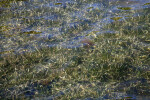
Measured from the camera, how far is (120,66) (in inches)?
197

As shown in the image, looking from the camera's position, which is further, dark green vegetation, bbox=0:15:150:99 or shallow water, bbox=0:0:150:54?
shallow water, bbox=0:0:150:54

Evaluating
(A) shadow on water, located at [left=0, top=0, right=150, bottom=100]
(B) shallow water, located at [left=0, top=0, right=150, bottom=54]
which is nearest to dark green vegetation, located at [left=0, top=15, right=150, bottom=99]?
(A) shadow on water, located at [left=0, top=0, right=150, bottom=100]

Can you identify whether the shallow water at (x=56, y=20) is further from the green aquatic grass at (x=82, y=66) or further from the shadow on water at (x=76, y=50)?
the green aquatic grass at (x=82, y=66)

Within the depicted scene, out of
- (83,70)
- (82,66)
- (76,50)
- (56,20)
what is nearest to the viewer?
(83,70)

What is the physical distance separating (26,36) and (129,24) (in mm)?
3008

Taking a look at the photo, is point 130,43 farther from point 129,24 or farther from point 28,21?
point 28,21

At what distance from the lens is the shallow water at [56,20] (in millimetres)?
6363

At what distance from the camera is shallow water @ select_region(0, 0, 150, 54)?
251 inches

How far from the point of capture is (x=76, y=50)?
19.0 feet

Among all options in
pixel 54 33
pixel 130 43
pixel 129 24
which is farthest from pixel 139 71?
pixel 54 33

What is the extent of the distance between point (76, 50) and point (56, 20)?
208 centimetres

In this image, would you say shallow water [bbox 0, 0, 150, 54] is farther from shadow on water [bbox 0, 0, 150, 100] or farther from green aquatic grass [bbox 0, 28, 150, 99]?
green aquatic grass [bbox 0, 28, 150, 99]

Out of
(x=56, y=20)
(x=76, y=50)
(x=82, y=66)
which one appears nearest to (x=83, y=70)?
(x=82, y=66)

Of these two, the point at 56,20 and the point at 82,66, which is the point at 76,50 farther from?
the point at 56,20
